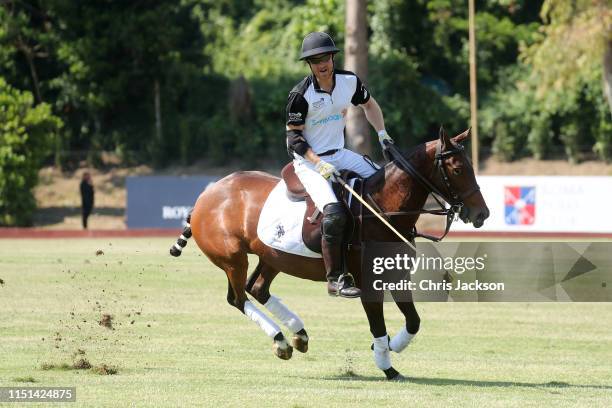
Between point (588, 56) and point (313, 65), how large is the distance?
25320 mm

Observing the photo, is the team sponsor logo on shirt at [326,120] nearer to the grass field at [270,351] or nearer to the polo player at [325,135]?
the polo player at [325,135]

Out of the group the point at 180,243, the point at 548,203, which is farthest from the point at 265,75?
the point at 180,243

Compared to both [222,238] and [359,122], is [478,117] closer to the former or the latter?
[359,122]

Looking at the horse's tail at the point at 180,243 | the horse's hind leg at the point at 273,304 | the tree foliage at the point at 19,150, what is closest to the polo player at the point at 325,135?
the horse's hind leg at the point at 273,304

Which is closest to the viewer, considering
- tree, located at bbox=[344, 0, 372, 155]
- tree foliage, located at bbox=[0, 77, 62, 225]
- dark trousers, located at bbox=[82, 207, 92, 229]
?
tree, located at bbox=[344, 0, 372, 155]

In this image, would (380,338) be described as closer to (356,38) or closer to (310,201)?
(310,201)

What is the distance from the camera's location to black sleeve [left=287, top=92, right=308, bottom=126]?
31.4ft

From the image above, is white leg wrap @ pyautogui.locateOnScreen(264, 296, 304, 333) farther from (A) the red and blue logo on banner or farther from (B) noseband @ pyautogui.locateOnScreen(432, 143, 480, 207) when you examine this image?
(A) the red and blue logo on banner

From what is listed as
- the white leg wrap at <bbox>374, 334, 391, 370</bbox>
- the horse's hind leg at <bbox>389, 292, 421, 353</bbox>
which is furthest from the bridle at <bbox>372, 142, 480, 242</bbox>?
the white leg wrap at <bbox>374, 334, 391, 370</bbox>

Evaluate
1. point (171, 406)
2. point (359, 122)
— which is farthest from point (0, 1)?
point (171, 406)

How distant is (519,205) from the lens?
27.5m

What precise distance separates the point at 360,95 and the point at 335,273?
155 centimetres

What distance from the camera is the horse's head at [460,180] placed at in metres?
9.20

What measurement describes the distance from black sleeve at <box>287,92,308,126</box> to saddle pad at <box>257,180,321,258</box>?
2.47ft
